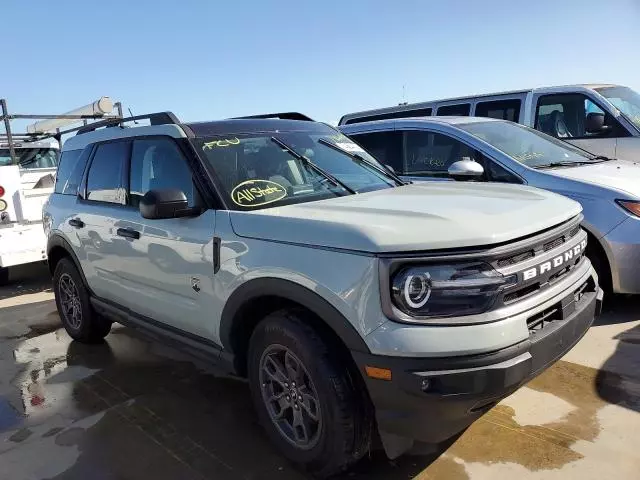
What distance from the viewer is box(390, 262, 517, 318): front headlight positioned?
2.32 m

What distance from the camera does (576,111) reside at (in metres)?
6.98

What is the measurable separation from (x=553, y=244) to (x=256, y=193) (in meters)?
1.63

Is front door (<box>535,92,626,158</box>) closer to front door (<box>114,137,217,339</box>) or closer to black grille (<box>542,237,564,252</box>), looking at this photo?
black grille (<box>542,237,564,252</box>)

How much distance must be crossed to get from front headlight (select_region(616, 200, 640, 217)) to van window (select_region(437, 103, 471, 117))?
343cm

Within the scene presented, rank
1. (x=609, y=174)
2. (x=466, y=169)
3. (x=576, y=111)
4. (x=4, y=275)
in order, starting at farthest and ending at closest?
(x=4, y=275) < (x=576, y=111) < (x=609, y=174) < (x=466, y=169)

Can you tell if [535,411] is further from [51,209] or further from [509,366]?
[51,209]

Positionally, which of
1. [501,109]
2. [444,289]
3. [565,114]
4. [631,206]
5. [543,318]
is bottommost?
[543,318]

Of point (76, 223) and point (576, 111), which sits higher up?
point (576, 111)

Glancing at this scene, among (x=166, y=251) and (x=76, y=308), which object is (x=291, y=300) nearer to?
(x=166, y=251)

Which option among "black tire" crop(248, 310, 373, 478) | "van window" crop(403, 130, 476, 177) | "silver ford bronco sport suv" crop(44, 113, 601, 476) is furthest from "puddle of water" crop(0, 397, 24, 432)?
"van window" crop(403, 130, 476, 177)

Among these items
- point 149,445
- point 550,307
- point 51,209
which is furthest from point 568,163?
point 51,209

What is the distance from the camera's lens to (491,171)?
531cm

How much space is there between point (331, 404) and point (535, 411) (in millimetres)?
1497

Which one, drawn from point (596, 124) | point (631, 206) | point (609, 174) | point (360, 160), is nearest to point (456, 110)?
point (596, 124)
